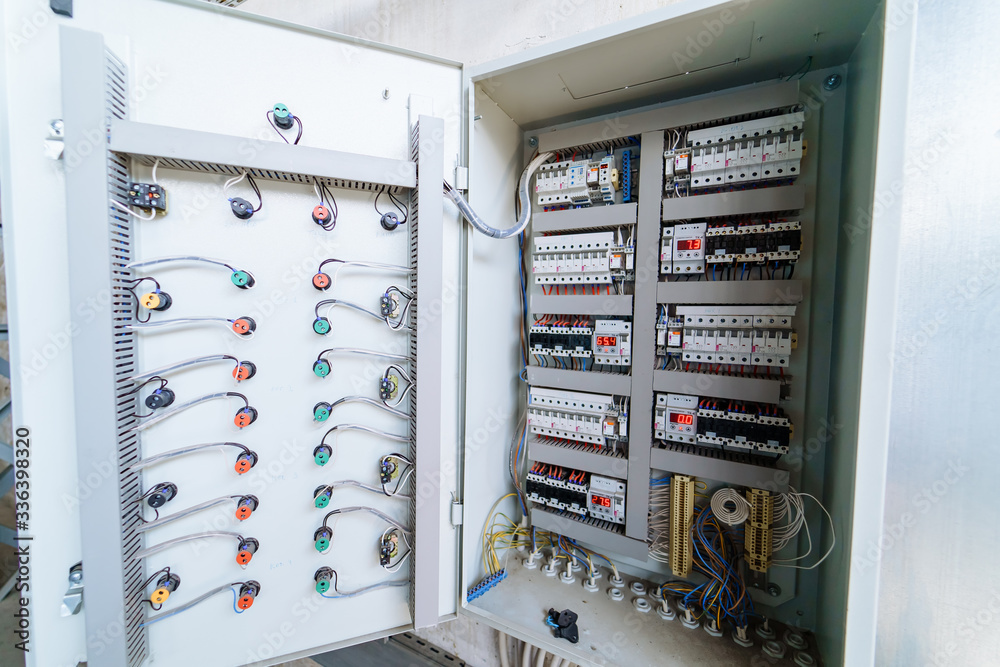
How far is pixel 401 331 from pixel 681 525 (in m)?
0.93

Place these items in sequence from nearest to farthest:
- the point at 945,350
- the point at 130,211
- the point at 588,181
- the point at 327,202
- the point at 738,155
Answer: the point at 945,350 < the point at 130,211 < the point at 327,202 < the point at 738,155 < the point at 588,181

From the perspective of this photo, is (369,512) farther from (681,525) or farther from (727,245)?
(727,245)

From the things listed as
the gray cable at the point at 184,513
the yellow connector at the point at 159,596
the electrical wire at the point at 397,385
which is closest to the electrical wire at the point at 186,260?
the electrical wire at the point at 397,385

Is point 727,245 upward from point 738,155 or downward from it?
downward

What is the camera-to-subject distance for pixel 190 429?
75 cm

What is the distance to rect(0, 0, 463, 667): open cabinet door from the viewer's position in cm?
63

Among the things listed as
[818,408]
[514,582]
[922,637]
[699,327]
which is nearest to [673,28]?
[699,327]

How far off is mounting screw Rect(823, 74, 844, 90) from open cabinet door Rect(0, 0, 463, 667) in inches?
37.4

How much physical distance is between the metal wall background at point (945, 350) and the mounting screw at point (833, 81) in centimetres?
37

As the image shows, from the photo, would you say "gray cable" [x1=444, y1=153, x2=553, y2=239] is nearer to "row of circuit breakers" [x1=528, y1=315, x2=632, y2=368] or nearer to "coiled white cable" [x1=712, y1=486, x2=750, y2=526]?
"row of circuit breakers" [x1=528, y1=315, x2=632, y2=368]

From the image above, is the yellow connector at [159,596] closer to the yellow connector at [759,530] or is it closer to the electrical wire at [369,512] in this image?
the electrical wire at [369,512]

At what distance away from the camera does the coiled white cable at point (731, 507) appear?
895mm

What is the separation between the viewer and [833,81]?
Answer: 2.84ft

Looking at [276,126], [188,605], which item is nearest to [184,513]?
[188,605]
